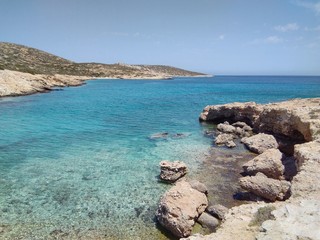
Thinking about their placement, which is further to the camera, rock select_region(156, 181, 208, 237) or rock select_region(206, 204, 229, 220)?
rock select_region(206, 204, 229, 220)

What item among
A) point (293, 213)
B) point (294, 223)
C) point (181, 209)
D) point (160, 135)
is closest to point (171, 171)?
point (181, 209)

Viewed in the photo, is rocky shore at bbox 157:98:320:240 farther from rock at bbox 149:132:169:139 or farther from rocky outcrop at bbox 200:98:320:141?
rock at bbox 149:132:169:139

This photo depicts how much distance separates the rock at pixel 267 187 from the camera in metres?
17.1

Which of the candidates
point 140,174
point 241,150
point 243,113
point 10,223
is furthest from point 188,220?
point 243,113

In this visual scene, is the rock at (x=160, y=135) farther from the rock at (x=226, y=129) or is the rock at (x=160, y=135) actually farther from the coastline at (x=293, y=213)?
the coastline at (x=293, y=213)

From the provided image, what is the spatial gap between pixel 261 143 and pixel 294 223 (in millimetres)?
18818

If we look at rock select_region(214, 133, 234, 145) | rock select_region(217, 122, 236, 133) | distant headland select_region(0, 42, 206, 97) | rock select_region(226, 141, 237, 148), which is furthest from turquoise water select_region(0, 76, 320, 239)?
distant headland select_region(0, 42, 206, 97)

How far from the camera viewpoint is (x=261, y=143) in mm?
27922

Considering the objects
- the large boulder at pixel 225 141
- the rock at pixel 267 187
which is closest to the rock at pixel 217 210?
the rock at pixel 267 187

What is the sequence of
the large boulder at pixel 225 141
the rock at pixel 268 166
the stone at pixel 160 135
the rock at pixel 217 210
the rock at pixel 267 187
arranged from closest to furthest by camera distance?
1. the rock at pixel 217 210
2. the rock at pixel 267 187
3. the rock at pixel 268 166
4. the large boulder at pixel 225 141
5. the stone at pixel 160 135

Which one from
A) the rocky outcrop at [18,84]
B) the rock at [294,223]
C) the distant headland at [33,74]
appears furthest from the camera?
the distant headland at [33,74]

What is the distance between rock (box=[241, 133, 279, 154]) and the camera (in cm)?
2736

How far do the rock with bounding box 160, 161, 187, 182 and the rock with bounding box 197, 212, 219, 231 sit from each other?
5.24m

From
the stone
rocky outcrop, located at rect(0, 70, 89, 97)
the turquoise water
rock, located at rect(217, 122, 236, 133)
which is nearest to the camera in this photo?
the turquoise water
